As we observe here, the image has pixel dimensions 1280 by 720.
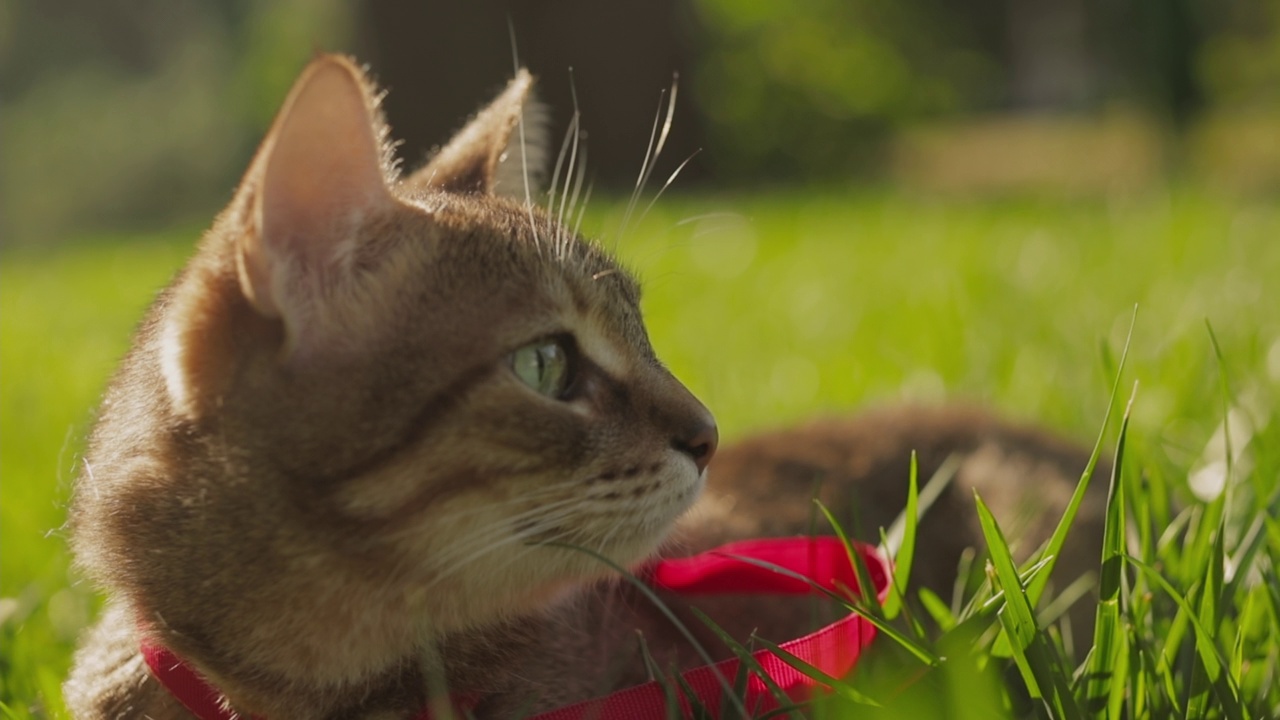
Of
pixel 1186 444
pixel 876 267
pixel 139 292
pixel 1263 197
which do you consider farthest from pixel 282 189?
pixel 1263 197

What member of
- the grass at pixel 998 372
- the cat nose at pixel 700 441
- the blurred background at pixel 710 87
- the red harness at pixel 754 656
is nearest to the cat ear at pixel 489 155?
the grass at pixel 998 372

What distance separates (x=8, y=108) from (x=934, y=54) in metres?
13.6

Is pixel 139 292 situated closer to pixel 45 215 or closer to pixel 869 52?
pixel 45 215

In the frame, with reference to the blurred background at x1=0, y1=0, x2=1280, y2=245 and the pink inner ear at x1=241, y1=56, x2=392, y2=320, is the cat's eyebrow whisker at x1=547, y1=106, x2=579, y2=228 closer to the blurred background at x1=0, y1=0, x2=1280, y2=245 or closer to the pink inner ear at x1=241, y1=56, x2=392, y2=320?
the pink inner ear at x1=241, y1=56, x2=392, y2=320

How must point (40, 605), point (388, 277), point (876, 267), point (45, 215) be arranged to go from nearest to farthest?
point (388, 277) → point (40, 605) → point (876, 267) → point (45, 215)

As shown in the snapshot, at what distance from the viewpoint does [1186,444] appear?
8.57 feet

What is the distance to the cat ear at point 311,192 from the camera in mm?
1249

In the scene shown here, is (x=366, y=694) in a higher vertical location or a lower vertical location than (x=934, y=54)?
higher

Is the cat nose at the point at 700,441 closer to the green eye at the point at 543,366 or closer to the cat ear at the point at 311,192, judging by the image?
the green eye at the point at 543,366

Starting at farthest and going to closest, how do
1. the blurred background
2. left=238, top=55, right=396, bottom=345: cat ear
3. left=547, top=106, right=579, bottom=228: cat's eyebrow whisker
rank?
the blurred background → left=547, top=106, right=579, bottom=228: cat's eyebrow whisker → left=238, top=55, right=396, bottom=345: cat ear

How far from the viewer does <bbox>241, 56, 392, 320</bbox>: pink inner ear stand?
1.25 metres

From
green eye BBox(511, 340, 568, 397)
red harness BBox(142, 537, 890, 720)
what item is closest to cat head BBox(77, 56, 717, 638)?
green eye BBox(511, 340, 568, 397)

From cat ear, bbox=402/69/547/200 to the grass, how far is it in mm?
247

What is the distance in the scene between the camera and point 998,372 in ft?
10.9
